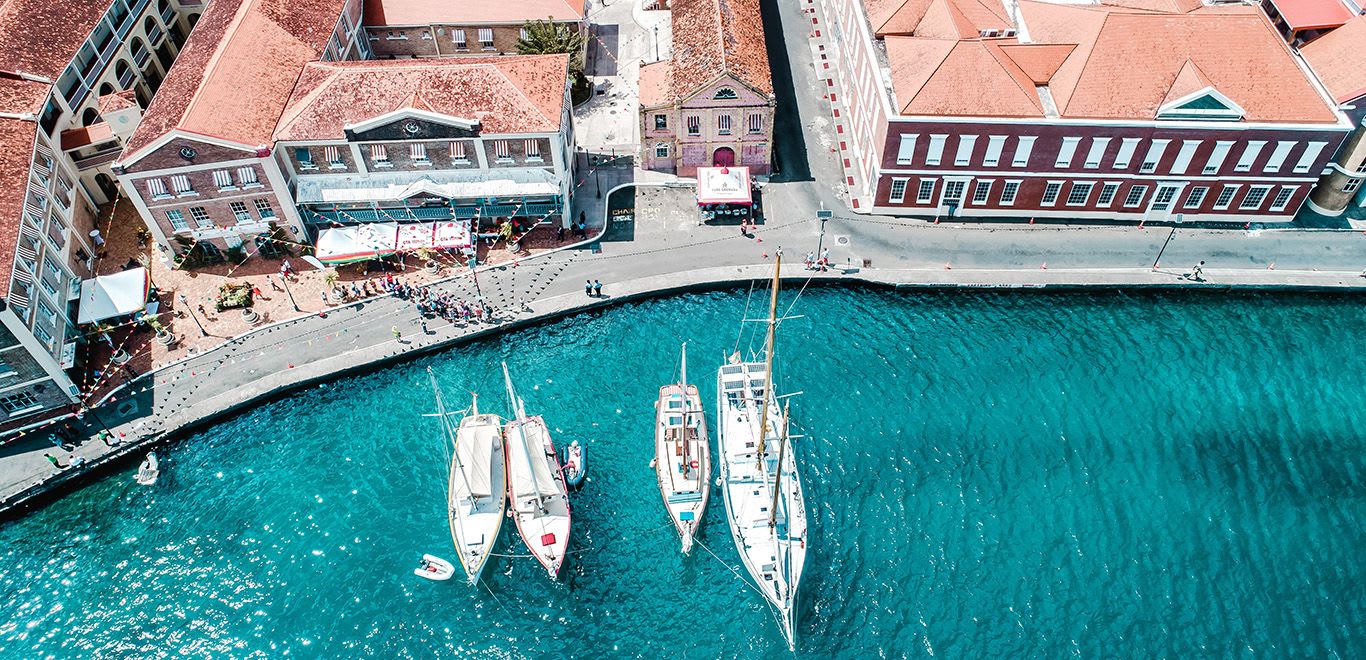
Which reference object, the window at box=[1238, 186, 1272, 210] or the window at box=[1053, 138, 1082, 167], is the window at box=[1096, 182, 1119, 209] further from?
the window at box=[1238, 186, 1272, 210]

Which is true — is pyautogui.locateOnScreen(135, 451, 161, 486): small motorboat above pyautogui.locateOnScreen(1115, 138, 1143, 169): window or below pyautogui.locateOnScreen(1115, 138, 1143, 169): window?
below

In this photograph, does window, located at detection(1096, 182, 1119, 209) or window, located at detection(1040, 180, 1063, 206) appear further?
window, located at detection(1040, 180, 1063, 206)

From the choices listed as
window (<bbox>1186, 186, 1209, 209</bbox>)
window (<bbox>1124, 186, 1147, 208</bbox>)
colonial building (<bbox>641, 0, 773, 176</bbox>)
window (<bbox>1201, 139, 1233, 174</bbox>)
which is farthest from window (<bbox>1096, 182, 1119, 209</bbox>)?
colonial building (<bbox>641, 0, 773, 176</bbox>)

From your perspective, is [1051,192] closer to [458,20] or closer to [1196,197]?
[1196,197]

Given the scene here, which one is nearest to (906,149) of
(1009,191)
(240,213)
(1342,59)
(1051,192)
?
(1009,191)

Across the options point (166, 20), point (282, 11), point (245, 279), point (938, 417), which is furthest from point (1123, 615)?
point (166, 20)

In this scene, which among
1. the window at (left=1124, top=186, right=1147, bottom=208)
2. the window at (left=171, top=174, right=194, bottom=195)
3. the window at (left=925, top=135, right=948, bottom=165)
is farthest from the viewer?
the window at (left=1124, top=186, right=1147, bottom=208)

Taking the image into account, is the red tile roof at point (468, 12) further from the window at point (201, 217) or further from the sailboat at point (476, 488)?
the sailboat at point (476, 488)
